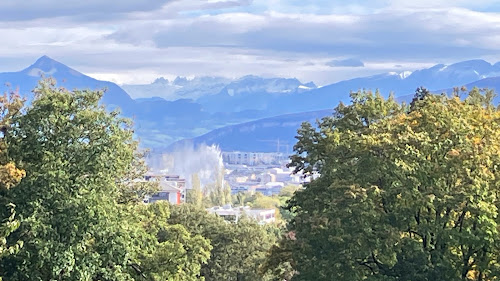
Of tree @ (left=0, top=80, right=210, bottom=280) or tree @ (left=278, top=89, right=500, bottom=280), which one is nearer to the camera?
tree @ (left=0, top=80, right=210, bottom=280)

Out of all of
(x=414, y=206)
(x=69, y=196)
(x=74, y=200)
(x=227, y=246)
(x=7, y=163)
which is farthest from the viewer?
(x=227, y=246)

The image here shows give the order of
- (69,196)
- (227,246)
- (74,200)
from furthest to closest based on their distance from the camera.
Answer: (227,246) → (69,196) → (74,200)

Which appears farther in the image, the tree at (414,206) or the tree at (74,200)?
the tree at (414,206)

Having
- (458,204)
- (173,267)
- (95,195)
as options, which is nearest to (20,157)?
(95,195)

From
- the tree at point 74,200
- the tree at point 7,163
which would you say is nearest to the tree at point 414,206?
the tree at point 74,200

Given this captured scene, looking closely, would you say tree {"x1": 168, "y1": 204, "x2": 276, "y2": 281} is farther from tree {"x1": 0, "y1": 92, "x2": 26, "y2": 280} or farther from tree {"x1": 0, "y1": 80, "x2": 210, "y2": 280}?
tree {"x1": 0, "y1": 92, "x2": 26, "y2": 280}

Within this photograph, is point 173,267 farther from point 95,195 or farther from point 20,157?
point 20,157

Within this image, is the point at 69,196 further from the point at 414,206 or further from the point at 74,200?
the point at 414,206

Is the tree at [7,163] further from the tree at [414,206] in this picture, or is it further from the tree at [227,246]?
the tree at [227,246]

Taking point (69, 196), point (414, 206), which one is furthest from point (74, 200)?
point (414, 206)

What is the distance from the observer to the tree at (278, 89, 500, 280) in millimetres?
20953

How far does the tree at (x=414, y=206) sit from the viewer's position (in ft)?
68.7

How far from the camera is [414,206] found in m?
21.6

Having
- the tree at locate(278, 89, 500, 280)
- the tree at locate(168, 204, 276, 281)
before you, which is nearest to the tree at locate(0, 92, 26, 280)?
the tree at locate(278, 89, 500, 280)
